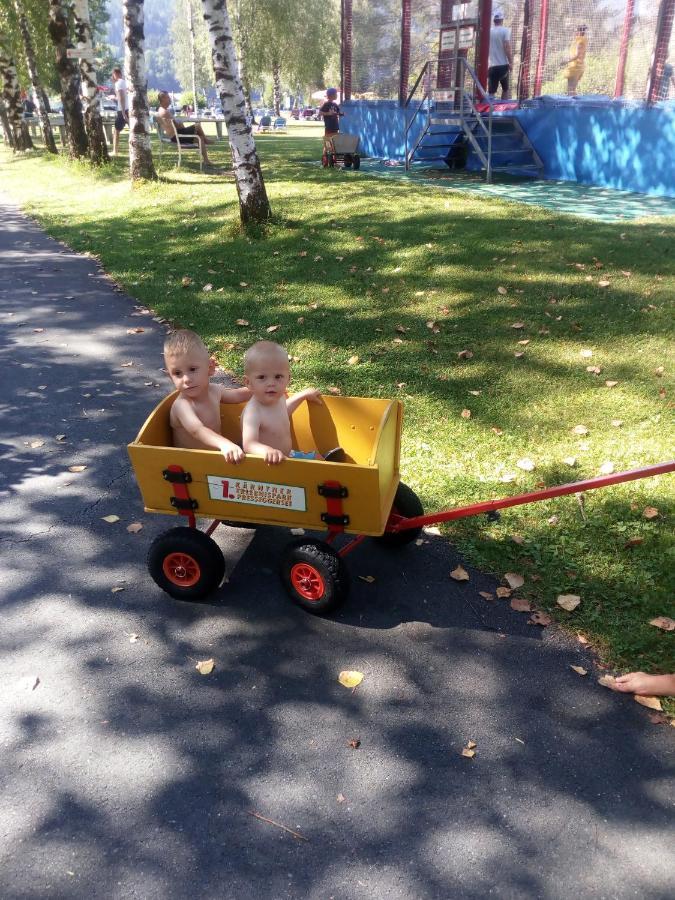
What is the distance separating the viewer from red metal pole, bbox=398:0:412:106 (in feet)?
55.5

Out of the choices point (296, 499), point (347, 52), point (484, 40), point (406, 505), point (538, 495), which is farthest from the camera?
point (347, 52)

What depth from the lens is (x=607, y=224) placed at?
9.66m

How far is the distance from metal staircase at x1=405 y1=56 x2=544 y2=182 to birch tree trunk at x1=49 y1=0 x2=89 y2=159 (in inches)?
357

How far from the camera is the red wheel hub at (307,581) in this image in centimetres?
332

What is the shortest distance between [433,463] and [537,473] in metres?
0.67

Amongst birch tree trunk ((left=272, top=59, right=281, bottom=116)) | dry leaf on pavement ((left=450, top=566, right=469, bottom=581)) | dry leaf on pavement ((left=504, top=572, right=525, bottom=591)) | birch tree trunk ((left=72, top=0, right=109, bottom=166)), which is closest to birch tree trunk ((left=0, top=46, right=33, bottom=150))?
birch tree trunk ((left=72, top=0, right=109, bottom=166))

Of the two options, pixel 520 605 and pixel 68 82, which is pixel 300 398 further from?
pixel 68 82

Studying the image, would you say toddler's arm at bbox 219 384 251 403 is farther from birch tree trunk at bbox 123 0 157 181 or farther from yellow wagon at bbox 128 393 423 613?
birch tree trunk at bbox 123 0 157 181

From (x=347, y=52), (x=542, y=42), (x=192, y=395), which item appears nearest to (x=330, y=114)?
(x=347, y=52)

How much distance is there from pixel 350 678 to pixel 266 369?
1.48 metres

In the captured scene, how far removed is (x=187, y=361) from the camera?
3.50 meters

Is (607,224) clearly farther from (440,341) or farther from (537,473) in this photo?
(537,473)

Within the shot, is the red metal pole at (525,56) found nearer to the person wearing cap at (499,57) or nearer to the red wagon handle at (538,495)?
the person wearing cap at (499,57)

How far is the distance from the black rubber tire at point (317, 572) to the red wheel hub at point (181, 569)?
0.46 m
